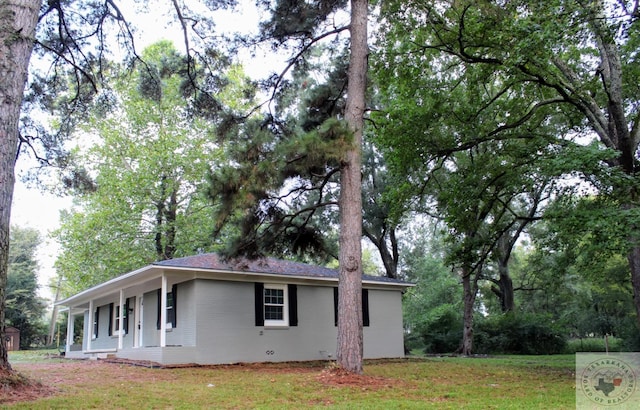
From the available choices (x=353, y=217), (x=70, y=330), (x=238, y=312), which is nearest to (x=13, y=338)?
(x=70, y=330)

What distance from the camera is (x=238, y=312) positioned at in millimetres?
12984

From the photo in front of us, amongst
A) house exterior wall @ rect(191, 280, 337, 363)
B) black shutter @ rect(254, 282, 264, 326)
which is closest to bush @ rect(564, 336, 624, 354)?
house exterior wall @ rect(191, 280, 337, 363)

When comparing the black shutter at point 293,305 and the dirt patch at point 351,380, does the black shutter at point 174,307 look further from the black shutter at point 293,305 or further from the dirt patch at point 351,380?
the dirt patch at point 351,380

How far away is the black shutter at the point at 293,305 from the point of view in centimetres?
1382

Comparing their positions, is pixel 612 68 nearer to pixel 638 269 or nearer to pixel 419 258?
pixel 638 269

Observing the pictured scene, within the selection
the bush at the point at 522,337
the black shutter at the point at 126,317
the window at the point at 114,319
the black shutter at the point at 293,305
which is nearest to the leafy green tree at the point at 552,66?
the black shutter at the point at 293,305

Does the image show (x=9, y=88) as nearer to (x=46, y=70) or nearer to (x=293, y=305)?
(x=46, y=70)

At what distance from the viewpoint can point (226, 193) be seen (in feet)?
31.9

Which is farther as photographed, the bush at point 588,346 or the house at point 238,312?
the bush at point 588,346

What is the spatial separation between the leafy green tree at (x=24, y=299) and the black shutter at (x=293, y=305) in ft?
79.2

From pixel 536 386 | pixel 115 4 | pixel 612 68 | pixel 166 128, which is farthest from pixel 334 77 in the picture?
pixel 166 128

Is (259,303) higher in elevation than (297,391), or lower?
higher

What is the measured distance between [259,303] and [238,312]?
622 mm

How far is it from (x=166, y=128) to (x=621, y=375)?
2043cm
